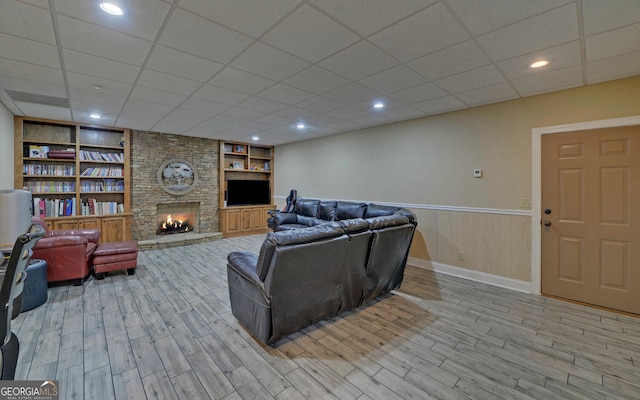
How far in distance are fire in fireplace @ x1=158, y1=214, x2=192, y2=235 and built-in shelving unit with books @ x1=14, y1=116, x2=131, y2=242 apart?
2.93ft

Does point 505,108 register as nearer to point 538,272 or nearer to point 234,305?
point 538,272

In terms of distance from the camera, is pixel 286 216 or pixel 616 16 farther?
pixel 286 216

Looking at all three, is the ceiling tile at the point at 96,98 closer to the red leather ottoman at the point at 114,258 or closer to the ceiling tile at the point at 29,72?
the ceiling tile at the point at 29,72

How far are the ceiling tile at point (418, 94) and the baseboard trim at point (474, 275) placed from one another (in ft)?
8.58

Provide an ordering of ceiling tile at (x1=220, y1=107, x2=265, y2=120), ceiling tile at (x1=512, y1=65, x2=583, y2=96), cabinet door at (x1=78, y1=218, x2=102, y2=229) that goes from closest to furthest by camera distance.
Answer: ceiling tile at (x1=512, y1=65, x2=583, y2=96)
ceiling tile at (x1=220, y1=107, x2=265, y2=120)
cabinet door at (x1=78, y1=218, x2=102, y2=229)

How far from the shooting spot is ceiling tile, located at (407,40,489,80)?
2.31m

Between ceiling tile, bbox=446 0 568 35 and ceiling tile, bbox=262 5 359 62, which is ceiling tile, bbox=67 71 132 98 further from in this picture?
ceiling tile, bbox=446 0 568 35

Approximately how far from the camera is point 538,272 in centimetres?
345

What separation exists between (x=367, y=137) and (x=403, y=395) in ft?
15.0

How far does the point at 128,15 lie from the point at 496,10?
8.34 feet

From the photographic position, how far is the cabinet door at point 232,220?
23.4 feet

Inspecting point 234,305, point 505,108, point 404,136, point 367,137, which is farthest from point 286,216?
point 505,108

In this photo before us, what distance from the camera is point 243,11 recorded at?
1.82 m

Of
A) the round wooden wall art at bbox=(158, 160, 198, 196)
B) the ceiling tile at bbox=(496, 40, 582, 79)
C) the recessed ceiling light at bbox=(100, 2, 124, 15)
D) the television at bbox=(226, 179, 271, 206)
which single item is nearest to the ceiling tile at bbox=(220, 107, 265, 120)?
the recessed ceiling light at bbox=(100, 2, 124, 15)
